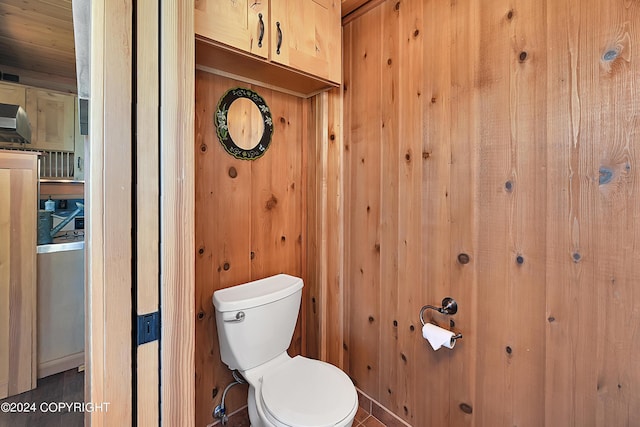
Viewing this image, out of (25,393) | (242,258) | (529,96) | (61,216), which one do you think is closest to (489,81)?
(529,96)

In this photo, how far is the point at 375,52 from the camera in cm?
159

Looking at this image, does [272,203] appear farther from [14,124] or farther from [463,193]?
[14,124]

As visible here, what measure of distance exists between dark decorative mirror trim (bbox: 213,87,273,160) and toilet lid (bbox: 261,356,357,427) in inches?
46.3

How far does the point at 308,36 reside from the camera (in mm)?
1456

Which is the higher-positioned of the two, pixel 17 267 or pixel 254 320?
pixel 17 267

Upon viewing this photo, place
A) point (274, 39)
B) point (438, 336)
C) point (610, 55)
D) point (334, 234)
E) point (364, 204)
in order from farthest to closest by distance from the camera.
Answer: point (334, 234) → point (364, 204) → point (274, 39) → point (438, 336) → point (610, 55)

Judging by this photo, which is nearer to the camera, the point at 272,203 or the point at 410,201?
the point at 410,201

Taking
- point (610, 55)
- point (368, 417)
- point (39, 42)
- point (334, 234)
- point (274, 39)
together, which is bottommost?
point (368, 417)

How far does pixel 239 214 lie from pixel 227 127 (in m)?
0.49

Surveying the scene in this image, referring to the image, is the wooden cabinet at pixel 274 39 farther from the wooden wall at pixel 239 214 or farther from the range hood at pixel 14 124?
the range hood at pixel 14 124

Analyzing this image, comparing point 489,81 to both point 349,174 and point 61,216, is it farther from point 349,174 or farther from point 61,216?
point 61,216

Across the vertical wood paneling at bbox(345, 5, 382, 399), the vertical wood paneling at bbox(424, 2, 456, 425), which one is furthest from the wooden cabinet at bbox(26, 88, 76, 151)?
the vertical wood paneling at bbox(424, 2, 456, 425)

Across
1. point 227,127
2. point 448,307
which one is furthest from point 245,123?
point 448,307

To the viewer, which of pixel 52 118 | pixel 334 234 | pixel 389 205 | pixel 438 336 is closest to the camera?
pixel 52 118
